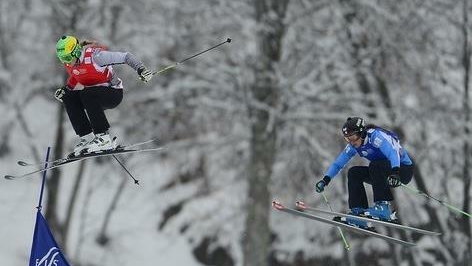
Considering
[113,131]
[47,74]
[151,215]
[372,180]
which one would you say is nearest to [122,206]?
[151,215]

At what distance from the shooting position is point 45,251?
9703 millimetres

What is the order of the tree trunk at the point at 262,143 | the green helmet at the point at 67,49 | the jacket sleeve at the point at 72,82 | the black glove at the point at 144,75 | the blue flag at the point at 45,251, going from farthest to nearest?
the tree trunk at the point at 262,143 → the jacket sleeve at the point at 72,82 → the blue flag at the point at 45,251 → the green helmet at the point at 67,49 → the black glove at the point at 144,75

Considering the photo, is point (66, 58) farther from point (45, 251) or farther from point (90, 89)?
point (45, 251)

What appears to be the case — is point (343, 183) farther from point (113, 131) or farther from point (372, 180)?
point (372, 180)

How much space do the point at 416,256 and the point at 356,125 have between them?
35.6 ft

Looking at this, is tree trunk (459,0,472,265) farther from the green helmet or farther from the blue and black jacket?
the green helmet

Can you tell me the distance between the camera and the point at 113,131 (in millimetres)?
24984

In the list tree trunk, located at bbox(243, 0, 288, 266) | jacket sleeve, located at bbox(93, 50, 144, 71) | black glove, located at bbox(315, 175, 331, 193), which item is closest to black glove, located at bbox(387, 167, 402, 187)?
black glove, located at bbox(315, 175, 331, 193)

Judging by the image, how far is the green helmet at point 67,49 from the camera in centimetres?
937

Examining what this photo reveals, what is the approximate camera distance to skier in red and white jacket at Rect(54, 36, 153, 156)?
371 inches

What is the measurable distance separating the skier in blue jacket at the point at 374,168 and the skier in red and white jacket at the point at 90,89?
7.74 ft

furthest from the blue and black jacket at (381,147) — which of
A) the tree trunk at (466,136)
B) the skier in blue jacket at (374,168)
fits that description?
the tree trunk at (466,136)

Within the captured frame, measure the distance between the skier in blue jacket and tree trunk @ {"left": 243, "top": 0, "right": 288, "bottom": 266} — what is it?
8.39 m

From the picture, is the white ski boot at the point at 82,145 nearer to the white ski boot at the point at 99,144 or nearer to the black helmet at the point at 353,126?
the white ski boot at the point at 99,144
